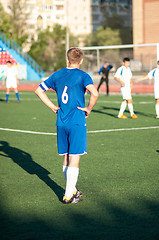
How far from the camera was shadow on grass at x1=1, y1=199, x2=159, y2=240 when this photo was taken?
4512 millimetres

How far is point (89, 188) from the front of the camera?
6.46 metres

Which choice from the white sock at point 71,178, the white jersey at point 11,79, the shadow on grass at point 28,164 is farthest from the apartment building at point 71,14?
the white sock at point 71,178

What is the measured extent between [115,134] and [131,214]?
6.44m

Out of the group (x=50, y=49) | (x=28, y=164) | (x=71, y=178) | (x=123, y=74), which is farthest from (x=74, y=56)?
(x=50, y=49)

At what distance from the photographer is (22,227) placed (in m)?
4.82

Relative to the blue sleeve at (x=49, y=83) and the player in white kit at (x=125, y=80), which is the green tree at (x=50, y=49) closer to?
the player in white kit at (x=125, y=80)

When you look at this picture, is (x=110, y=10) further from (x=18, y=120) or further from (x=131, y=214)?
(x=131, y=214)

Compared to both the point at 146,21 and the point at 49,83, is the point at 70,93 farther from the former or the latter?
the point at 146,21

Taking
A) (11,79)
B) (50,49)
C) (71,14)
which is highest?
(71,14)

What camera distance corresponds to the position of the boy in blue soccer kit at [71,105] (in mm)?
5398

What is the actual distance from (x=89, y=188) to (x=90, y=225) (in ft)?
5.37

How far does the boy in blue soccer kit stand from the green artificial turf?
0.52 metres

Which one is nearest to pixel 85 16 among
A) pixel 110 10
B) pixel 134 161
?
pixel 110 10

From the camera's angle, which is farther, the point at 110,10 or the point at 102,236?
the point at 110,10
